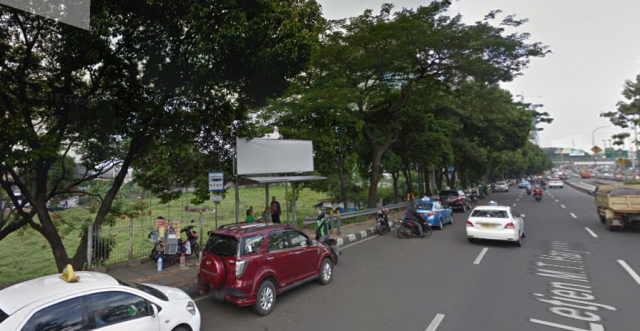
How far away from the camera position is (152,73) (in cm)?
819

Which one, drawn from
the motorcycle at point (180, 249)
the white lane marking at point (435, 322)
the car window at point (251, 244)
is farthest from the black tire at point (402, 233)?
the car window at point (251, 244)

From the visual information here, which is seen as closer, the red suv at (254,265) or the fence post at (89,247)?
the red suv at (254,265)

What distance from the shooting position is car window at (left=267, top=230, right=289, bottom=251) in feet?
18.3

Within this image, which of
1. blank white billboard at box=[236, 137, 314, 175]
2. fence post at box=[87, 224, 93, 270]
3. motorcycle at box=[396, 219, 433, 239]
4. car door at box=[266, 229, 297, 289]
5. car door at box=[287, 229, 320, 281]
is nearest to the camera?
car door at box=[266, 229, 297, 289]

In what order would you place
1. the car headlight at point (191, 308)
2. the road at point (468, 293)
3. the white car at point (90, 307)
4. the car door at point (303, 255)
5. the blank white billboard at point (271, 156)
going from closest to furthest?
1. the white car at point (90, 307)
2. the car headlight at point (191, 308)
3. the road at point (468, 293)
4. the car door at point (303, 255)
5. the blank white billboard at point (271, 156)

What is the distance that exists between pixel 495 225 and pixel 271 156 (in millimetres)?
8327

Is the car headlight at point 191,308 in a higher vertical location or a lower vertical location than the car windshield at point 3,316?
lower

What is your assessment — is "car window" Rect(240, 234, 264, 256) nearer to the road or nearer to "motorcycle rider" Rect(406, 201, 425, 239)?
the road

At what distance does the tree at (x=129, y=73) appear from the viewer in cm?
670

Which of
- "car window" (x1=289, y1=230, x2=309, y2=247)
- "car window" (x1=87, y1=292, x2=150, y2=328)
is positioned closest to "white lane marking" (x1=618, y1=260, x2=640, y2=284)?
"car window" (x1=289, y1=230, x2=309, y2=247)

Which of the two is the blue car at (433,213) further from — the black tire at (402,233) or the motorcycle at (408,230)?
the black tire at (402,233)

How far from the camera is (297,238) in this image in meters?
6.27

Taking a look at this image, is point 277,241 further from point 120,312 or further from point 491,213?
point 491,213

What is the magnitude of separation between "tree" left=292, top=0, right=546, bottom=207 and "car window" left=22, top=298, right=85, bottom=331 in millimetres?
11821
